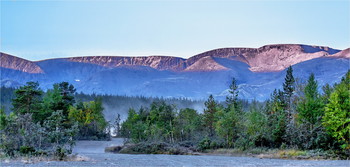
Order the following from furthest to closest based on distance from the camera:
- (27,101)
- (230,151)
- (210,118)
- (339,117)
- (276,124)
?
1. (210,118)
2. (27,101)
3. (230,151)
4. (276,124)
5. (339,117)

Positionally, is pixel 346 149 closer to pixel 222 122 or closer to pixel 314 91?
pixel 314 91

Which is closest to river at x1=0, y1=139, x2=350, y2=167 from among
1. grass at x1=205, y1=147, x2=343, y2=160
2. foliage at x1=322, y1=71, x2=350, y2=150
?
grass at x1=205, y1=147, x2=343, y2=160

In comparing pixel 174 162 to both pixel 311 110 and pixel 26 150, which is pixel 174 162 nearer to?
pixel 26 150

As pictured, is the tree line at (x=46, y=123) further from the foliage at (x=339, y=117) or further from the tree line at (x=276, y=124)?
the foliage at (x=339, y=117)

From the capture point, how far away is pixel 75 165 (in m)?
28.2

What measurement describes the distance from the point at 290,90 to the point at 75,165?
1907 inches

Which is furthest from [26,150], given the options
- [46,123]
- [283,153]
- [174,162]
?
[283,153]

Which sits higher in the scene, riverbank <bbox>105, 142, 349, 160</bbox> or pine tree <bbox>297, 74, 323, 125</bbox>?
pine tree <bbox>297, 74, 323, 125</bbox>

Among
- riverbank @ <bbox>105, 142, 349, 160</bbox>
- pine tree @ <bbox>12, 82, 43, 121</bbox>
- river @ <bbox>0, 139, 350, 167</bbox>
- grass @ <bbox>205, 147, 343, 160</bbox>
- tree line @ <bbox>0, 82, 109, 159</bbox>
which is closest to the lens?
river @ <bbox>0, 139, 350, 167</bbox>

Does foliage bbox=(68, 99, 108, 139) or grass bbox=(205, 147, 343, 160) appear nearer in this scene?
grass bbox=(205, 147, 343, 160)

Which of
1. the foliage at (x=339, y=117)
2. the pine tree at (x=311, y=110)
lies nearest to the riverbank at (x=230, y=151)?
the foliage at (x=339, y=117)

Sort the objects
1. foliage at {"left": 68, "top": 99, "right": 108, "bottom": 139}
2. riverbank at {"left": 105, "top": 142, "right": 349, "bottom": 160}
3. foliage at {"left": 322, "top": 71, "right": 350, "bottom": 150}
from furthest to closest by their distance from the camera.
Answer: foliage at {"left": 68, "top": 99, "right": 108, "bottom": 139}, foliage at {"left": 322, "top": 71, "right": 350, "bottom": 150}, riverbank at {"left": 105, "top": 142, "right": 349, "bottom": 160}

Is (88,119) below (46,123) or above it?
below

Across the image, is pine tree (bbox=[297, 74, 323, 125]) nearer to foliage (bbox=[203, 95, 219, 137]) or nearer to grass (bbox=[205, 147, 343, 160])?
grass (bbox=[205, 147, 343, 160])
